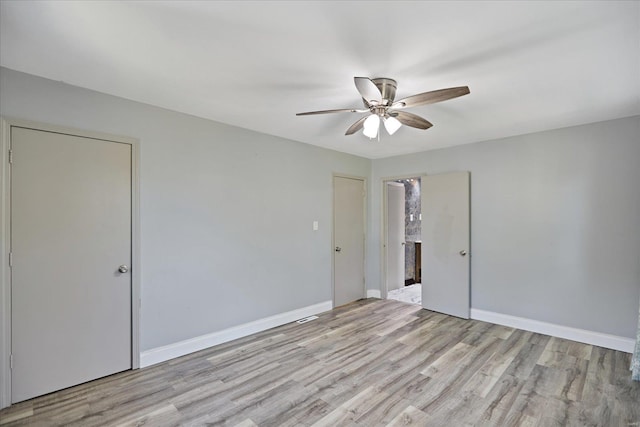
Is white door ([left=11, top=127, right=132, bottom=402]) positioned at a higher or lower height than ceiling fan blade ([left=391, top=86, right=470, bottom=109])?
lower

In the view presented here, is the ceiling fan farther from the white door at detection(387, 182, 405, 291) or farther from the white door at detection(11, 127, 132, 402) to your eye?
the white door at detection(387, 182, 405, 291)

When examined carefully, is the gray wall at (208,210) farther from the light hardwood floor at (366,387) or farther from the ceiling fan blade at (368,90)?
the ceiling fan blade at (368,90)

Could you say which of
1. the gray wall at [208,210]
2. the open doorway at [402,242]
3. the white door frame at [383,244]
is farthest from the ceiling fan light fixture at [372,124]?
the white door frame at [383,244]

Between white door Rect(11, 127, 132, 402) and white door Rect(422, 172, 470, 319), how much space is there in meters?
3.76

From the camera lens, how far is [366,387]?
246 centimetres

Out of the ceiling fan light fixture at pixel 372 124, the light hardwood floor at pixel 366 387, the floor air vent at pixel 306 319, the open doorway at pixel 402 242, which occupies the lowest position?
the floor air vent at pixel 306 319

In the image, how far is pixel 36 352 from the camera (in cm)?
227

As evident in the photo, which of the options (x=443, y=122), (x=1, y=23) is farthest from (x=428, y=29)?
(x=1, y=23)

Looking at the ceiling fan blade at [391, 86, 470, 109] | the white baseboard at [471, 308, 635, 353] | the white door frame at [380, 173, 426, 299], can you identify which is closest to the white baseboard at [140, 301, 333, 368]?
the white door frame at [380, 173, 426, 299]

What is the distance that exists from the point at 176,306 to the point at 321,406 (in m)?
1.68

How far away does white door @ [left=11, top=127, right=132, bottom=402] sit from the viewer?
→ 87.5 inches

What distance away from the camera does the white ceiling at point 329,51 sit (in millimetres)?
1540

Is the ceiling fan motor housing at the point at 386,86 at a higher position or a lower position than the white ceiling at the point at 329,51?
lower

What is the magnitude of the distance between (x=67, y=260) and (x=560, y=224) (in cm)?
486
